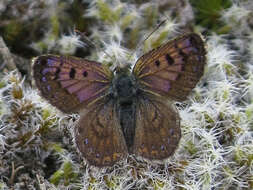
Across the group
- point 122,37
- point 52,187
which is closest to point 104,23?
point 122,37

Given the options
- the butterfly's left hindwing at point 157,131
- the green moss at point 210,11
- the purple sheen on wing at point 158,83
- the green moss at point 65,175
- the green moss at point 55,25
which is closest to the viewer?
the butterfly's left hindwing at point 157,131

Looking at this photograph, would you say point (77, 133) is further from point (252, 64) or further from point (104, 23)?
point (252, 64)

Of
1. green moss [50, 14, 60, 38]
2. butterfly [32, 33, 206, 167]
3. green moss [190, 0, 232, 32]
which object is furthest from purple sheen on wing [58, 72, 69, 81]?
green moss [190, 0, 232, 32]

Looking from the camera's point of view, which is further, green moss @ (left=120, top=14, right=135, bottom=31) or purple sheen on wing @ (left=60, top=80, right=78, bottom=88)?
green moss @ (left=120, top=14, right=135, bottom=31)

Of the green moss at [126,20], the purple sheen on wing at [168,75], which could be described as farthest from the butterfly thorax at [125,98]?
the green moss at [126,20]

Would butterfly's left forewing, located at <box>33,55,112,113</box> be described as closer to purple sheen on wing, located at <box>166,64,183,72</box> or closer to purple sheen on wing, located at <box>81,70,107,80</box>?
purple sheen on wing, located at <box>81,70,107,80</box>

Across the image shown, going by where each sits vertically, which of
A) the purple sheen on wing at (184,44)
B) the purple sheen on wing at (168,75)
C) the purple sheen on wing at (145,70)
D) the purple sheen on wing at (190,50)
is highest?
the purple sheen on wing at (184,44)

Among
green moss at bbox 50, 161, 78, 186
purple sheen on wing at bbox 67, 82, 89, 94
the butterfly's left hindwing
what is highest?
purple sheen on wing at bbox 67, 82, 89, 94

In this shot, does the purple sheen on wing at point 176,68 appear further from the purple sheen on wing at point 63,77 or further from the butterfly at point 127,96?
the purple sheen on wing at point 63,77

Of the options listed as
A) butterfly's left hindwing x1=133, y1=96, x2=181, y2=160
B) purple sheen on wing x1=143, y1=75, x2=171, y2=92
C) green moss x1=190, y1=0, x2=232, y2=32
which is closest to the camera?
butterfly's left hindwing x1=133, y1=96, x2=181, y2=160
